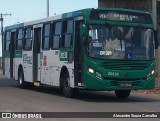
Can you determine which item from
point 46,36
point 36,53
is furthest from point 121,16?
point 36,53

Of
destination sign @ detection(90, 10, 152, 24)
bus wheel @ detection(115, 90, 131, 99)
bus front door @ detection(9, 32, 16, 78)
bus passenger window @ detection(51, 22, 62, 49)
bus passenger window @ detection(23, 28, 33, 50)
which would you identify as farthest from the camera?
bus front door @ detection(9, 32, 16, 78)

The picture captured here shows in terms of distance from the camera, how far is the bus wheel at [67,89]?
19484 mm

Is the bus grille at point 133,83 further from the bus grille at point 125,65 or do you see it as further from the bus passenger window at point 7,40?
the bus passenger window at point 7,40

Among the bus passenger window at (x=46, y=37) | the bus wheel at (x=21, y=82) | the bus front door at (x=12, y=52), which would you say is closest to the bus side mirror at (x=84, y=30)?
the bus passenger window at (x=46, y=37)

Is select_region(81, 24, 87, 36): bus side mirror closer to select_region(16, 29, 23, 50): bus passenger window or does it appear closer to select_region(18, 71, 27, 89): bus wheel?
select_region(18, 71, 27, 89): bus wheel

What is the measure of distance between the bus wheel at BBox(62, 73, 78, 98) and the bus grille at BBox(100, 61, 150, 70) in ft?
6.44

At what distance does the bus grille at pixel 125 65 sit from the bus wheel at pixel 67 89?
6.44 feet

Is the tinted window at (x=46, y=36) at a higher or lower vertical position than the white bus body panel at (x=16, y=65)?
higher

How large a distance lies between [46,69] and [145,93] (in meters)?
4.83

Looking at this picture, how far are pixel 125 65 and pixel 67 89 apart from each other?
2.69 meters

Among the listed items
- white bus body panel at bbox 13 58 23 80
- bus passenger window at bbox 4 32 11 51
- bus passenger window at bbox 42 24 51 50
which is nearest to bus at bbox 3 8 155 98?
bus passenger window at bbox 42 24 51 50

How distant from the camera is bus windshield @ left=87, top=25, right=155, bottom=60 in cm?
1816

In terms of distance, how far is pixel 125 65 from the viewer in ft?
60.1

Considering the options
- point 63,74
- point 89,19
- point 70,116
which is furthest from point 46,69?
point 70,116
